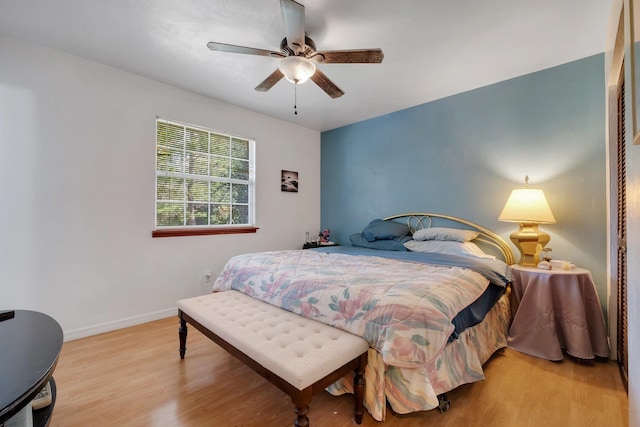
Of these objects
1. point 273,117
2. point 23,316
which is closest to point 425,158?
point 273,117

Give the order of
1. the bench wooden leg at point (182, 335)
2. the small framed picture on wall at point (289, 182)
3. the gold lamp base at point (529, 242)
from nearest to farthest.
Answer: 1. the bench wooden leg at point (182, 335)
2. the gold lamp base at point (529, 242)
3. the small framed picture on wall at point (289, 182)

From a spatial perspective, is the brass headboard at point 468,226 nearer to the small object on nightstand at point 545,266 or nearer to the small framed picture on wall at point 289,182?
the small object on nightstand at point 545,266

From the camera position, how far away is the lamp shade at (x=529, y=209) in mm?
2303

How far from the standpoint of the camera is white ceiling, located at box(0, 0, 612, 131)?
184 centimetres

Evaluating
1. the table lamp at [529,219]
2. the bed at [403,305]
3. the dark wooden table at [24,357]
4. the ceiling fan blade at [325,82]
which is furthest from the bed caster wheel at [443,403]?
the ceiling fan blade at [325,82]

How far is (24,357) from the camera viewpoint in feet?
2.94

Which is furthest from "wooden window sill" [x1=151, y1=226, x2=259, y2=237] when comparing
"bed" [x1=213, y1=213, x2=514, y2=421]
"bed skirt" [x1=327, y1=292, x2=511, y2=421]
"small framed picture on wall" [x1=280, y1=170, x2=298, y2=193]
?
"bed skirt" [x1=327, y1=292, x2=511, y2=421]

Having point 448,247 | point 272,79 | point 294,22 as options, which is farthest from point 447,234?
point 294,22

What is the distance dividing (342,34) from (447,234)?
7.01 feet

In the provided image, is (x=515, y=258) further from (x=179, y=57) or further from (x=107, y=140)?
(x=107, y=140)

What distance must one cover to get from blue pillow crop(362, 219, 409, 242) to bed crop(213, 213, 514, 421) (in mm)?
658

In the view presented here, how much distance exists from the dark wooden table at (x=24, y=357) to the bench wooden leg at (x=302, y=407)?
2.80 ft

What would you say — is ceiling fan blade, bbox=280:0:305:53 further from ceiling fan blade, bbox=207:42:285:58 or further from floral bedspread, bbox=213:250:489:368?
floral bedspread, bbox=213:250:489:368

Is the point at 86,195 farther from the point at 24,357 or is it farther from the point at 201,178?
the point at 24,357
